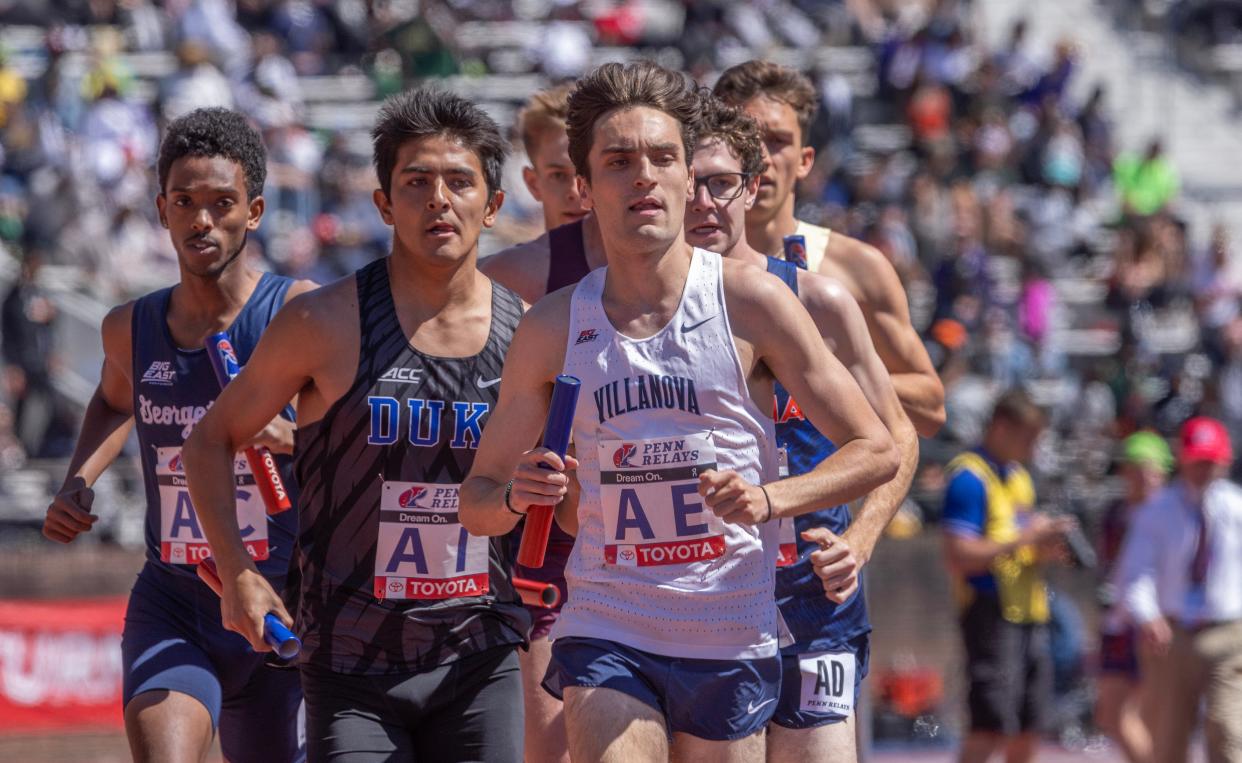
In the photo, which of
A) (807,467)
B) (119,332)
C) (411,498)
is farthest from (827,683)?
(119,332)

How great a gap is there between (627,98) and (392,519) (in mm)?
1272

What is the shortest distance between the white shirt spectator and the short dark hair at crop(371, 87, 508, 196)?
6593 mm

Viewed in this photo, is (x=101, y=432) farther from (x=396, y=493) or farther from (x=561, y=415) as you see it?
(x=561, y=415)

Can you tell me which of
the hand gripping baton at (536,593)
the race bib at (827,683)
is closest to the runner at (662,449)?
the hand gripping baton at (536,593)

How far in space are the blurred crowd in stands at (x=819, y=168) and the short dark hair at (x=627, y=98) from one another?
895cm

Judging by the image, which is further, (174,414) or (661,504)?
(174,414)

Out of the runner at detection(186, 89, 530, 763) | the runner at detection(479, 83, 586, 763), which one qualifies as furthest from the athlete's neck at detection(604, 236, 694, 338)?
the runner at detection(479, 83, 586, 763)

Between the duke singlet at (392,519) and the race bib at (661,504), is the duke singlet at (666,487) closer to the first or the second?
the race bib at (661,504)

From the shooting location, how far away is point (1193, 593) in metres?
10.8

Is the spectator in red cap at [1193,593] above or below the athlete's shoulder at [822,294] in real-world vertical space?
below

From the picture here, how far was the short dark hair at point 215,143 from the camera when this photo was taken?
6.14m

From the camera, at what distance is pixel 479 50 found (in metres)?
19.9

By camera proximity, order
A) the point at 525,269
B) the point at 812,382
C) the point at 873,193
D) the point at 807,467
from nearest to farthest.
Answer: the point at 812,382, the point at 807,467, the point at 525,269, the point at 873,193

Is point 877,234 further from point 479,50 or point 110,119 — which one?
point 110,119
